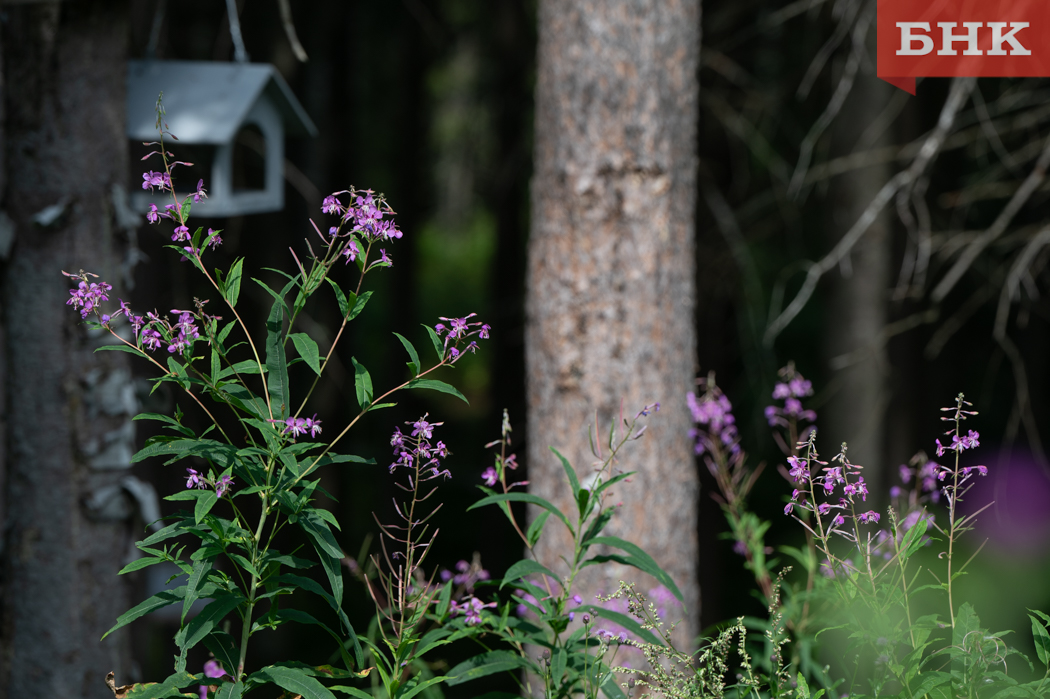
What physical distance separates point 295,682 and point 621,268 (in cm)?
188

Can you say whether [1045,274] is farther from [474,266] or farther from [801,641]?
[474,266]

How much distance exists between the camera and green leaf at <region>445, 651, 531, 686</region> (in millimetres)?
1741

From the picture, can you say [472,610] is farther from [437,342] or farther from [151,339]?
[151,339]

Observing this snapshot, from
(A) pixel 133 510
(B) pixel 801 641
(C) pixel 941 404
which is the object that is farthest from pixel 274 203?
(C) pixel 941 404

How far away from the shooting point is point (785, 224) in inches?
226

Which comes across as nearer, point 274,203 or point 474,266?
point 274,203

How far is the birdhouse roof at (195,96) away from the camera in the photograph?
9.68 feet

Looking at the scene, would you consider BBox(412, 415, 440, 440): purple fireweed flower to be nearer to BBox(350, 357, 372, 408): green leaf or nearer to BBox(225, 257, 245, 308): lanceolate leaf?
BBox(350, 357, 372, 408): green leaf

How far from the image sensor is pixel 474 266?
2398 centimetres

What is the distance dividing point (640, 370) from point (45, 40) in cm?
227

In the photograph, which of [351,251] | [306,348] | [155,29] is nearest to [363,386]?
[306,348]

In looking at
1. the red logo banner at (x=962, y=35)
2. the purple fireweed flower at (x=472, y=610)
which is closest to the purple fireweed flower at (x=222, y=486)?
the purple fireweed flower at (x=472, y=610)

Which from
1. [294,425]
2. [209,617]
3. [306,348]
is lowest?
[209,617]

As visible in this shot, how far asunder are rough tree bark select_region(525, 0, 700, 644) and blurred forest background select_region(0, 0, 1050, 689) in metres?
0.29
